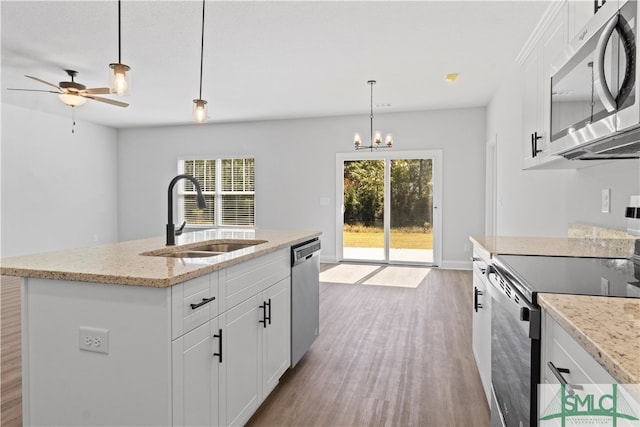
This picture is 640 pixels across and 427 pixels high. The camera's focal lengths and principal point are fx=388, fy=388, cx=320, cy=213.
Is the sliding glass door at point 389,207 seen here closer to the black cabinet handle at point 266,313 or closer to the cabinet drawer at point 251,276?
the cabinet drawer at point 251,276

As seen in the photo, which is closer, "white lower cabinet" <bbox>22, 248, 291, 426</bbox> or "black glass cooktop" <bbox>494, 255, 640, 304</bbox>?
"black glass cooktop" <bbox>494, 255, 640, 304</bbox>

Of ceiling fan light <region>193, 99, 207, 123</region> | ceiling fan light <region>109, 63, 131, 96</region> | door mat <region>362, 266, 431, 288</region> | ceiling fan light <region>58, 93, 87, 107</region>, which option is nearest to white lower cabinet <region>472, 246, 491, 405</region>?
ceiling fan light <region>193, 99, 207, 123</region>

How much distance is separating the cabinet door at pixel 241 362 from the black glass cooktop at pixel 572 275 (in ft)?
3.94

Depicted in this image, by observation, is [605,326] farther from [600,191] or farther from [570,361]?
[600,191]

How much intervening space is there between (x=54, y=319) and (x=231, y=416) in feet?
2.81

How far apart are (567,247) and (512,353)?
1.14 metres

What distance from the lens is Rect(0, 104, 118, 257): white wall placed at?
6207 mm

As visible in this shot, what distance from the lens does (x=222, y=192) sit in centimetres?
794

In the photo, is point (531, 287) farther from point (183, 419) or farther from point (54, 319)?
point (54, 319)

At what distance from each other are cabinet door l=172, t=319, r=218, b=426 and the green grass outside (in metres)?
5.56

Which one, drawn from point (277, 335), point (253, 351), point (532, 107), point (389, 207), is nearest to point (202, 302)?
point (253, 351)

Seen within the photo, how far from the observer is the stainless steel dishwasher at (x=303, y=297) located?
257 cm

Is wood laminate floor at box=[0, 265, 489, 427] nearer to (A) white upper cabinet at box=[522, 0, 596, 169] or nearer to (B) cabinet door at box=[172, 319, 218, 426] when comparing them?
(B) cabinet door at box=[172, 319, 218, 426]

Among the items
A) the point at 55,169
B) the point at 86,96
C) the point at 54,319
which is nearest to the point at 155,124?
the point at 55,169
